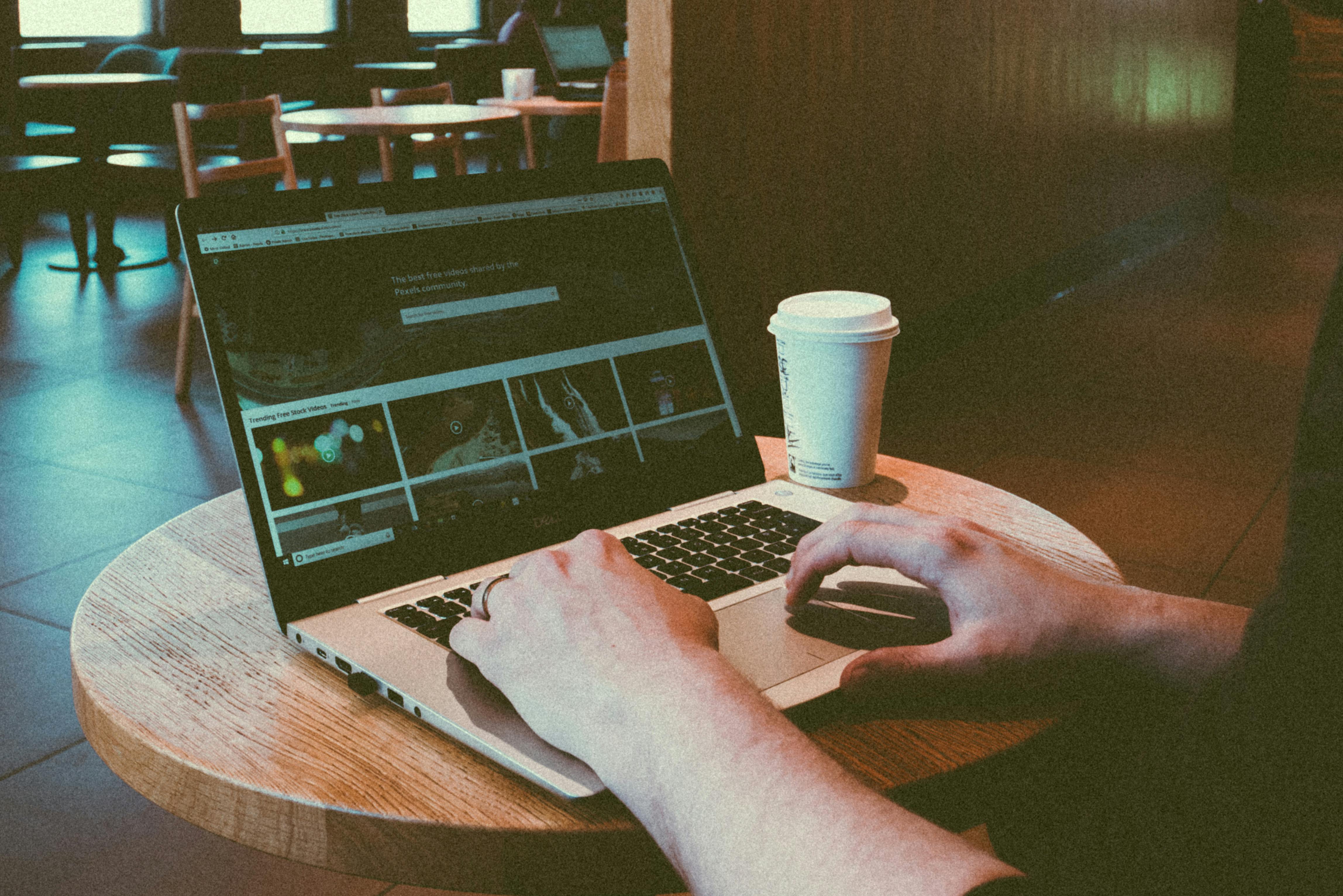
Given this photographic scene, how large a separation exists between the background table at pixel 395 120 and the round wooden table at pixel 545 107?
183mm

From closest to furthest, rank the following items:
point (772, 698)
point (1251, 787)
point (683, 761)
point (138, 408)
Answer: point (1251, 787), point (683, 761), point (772, 698), point (138, 408)

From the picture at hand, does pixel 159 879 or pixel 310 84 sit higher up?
pixel 310 84

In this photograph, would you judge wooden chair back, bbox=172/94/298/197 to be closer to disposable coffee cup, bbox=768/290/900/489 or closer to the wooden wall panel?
the wooden wall panel

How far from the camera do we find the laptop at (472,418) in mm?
665

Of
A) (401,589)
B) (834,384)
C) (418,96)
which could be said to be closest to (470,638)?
(401,589)

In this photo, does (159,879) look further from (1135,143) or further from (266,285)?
(1135,143)

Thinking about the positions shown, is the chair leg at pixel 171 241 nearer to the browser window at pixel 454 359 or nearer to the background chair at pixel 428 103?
the background chair at pixel 428 103

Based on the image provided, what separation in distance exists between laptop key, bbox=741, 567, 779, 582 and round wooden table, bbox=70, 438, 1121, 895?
0.51 ft

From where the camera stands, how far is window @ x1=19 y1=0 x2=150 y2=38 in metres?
8.07

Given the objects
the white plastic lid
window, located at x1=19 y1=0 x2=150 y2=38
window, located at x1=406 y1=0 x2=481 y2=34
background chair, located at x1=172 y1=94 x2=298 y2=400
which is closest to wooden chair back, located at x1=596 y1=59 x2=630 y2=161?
background chair, located at x1=172 y1=94 x2=298 y2=400

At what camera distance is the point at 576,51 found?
5.75 metres

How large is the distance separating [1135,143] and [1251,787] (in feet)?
19.1

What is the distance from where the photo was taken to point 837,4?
273cm

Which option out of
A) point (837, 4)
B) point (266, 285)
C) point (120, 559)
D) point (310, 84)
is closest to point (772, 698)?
point (266, 285)
